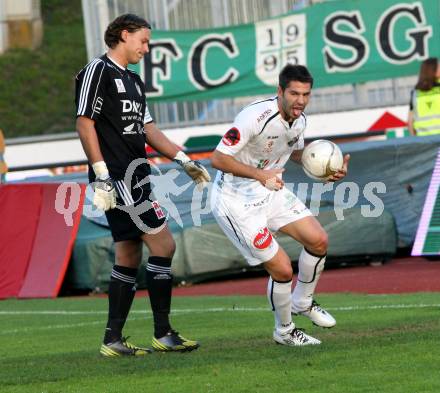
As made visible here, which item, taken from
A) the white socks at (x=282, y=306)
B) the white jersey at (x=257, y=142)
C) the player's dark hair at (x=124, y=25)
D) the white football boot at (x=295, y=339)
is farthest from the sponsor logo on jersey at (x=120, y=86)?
the white football boot at (x=295, y=339)

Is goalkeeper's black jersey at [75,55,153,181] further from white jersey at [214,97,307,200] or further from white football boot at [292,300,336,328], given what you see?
white football boot at [292,300,336,328]

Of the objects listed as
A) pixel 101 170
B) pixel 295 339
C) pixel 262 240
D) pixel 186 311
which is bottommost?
pixel 186 311

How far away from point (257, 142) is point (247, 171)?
292 millimetres

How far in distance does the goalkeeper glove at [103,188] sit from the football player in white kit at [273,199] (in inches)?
30.3

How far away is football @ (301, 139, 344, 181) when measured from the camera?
8414 millimetres

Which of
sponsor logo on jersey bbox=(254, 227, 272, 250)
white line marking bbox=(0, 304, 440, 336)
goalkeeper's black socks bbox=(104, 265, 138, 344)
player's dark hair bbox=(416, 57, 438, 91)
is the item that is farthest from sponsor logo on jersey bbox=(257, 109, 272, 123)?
player's dark hair bbox=(416, 57, 438, 91)

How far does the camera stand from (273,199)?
332 inches

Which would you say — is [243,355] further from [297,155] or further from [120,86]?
[120,86]

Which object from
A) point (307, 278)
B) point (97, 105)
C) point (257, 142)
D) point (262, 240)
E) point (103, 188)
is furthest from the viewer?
point (307, 278)

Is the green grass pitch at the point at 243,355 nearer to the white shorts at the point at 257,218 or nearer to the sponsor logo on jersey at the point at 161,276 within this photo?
the sponsor logo on jersey at the point at 161,276

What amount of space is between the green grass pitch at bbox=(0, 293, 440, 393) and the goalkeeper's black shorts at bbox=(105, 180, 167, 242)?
813mm

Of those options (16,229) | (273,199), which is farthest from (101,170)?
(16,229)

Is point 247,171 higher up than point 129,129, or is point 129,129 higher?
point 129,129

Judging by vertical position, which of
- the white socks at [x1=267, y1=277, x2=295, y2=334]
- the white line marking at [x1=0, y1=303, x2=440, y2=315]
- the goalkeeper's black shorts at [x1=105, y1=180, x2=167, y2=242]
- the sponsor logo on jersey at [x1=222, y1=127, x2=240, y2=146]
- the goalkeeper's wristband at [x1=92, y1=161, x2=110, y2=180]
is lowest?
the white line marking at [x1=0, y1=303, x2=440, y2=315]
